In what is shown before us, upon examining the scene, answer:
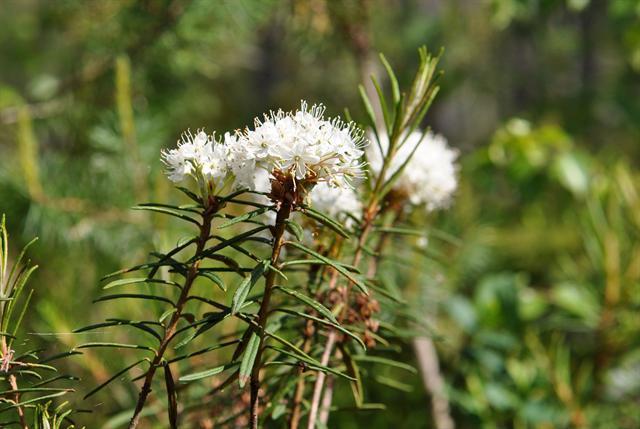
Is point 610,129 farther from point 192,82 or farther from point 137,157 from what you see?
point 137,157

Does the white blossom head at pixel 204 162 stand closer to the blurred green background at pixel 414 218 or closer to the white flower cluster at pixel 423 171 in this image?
the white flower cluster at pixel 423 171

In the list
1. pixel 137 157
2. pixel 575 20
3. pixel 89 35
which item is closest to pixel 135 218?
pixel 137 157

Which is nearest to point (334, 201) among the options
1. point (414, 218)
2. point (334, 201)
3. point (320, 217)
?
point (334, 201)

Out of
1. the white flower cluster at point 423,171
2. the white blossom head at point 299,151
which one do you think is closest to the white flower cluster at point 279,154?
the white blossom head at point 299,151

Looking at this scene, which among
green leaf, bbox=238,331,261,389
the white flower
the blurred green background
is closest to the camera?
green leaf, bbox=238,331,261,389

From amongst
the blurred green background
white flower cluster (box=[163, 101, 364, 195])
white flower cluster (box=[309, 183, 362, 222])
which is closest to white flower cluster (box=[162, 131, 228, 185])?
white flower cluster (box=[163, 101, 364, 195])

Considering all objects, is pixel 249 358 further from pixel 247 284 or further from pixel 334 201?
pixel 334 201

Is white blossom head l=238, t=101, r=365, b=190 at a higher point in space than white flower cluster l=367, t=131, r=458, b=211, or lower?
lower

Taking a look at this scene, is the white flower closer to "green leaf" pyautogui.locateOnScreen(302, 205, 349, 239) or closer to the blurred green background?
"green leaf" pyautogui.locateOnScreen(302, 205, 349, 239)
